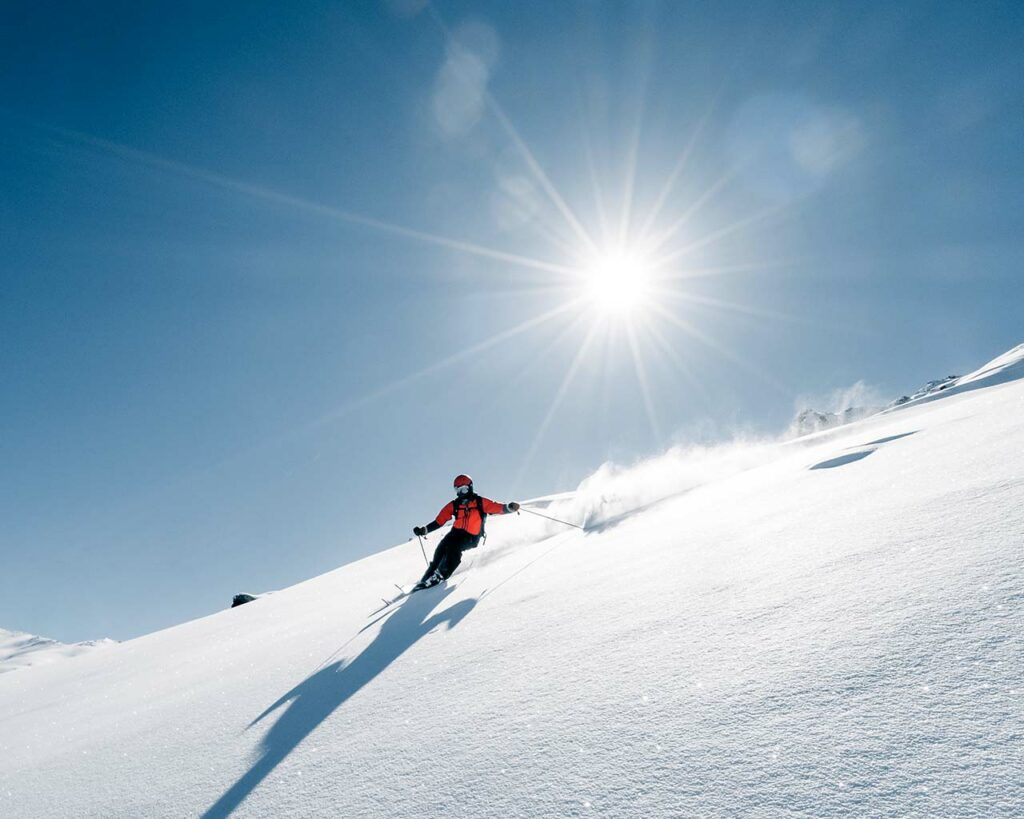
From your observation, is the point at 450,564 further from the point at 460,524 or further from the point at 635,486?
the point at 635,486

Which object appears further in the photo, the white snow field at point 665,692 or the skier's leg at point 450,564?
the skier's leg at point 450,564

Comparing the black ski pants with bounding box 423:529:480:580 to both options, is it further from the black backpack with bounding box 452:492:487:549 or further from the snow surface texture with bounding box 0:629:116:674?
the snow surface texture with bounding box 0:629:116:674

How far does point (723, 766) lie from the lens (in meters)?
1.84

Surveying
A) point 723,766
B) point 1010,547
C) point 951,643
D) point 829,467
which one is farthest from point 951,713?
point 829,467

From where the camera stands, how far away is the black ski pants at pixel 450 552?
8.86 meters

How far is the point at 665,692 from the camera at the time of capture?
2.49 metres

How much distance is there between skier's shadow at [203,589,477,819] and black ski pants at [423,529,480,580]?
1922 millimetres

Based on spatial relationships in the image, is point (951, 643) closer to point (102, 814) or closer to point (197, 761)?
point (197, 761)

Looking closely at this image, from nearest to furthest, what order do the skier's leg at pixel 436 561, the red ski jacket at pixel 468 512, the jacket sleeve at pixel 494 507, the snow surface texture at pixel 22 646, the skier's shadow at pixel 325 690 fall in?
the skier's shadow at pixel 325 690, the skier's leg at pixel 436 561, the red ski jacket at pixel 468 512, the jacket sleeve at pixel 494 507, the snow surface texture at pixel 22 646

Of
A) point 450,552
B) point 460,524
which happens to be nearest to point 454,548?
point 450,552

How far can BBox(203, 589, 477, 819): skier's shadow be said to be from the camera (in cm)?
311

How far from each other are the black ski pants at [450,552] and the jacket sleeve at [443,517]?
2.22ft

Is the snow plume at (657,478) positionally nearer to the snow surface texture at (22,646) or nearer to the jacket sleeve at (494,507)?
the jacket sleeve at (494,507)

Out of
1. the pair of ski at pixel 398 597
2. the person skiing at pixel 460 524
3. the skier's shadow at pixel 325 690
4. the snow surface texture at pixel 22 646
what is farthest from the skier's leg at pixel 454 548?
the snow surface texture at pixel 22 646
